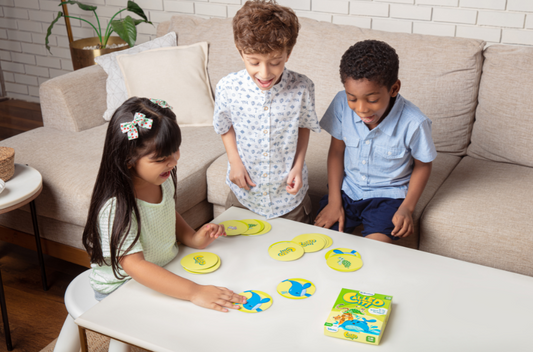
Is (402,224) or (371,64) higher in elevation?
(371,64)

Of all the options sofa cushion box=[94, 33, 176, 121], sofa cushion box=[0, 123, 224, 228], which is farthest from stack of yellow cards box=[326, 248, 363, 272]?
sofa cushion box=[94, 33, 176, 121]

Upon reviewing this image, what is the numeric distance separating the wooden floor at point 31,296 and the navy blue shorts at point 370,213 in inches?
43.7

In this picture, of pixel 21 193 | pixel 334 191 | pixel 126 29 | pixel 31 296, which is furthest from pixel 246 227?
pixel 126 29

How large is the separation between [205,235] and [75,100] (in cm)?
140

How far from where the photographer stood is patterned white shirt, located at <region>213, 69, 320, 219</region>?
1510 mm

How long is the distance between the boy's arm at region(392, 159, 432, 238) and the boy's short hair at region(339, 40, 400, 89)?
343 mm

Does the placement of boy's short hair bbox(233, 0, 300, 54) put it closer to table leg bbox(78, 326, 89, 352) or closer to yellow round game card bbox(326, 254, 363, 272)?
yellow round game card bbox(326, 254, 363, 272)

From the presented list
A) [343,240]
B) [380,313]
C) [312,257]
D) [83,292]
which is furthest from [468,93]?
[83,292]

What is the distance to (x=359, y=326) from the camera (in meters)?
0.99

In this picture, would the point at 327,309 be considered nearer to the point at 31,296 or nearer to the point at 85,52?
the point at 31,296

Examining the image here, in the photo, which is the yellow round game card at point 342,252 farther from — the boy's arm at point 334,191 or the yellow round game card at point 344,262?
the boy's arm at point 334,191

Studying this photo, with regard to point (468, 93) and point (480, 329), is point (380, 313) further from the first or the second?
point (468, 93)

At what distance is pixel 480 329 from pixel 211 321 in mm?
573

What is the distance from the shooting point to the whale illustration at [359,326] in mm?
973
